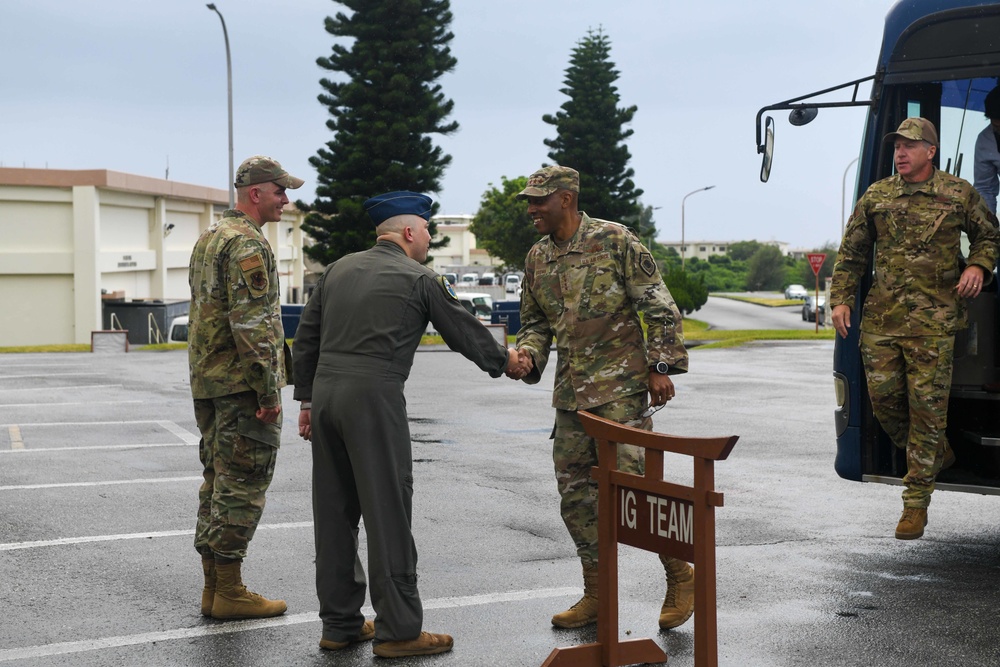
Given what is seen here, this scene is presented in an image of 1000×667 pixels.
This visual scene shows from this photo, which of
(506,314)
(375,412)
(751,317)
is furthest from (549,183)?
(751,317)

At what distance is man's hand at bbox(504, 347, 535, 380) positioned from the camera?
5402mm

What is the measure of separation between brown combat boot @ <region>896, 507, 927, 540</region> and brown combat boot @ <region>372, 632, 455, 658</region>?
258 centimetres

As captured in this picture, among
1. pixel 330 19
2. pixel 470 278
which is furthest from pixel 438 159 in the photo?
pixel 470 278

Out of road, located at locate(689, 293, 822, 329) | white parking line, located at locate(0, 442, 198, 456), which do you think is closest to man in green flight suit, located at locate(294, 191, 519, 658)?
white parking line, located at locate(0, 442, 198, 456)

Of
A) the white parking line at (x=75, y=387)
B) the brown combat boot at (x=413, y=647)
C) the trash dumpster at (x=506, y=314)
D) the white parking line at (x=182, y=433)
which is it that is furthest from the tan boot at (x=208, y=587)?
the trash dumpster at (x=506, y=314)

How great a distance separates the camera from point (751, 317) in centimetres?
6406

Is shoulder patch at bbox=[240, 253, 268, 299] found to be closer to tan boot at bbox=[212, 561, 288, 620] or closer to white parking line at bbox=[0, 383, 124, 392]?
tan boot at bbox=[212, 561, 288, 620]

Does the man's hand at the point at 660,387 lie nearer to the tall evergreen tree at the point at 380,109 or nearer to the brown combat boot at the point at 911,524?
the brown combat boot at the point at 911,524

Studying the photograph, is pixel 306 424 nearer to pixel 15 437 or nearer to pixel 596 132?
pixel 15 437

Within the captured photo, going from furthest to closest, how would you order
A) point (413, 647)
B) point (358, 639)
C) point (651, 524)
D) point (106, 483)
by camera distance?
point (106, 483), point (358, 639), point (413, 647), point (651, 524)

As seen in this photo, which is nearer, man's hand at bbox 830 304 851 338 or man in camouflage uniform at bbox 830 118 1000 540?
man in camouflage uniform at bbox 830 118 1000 540

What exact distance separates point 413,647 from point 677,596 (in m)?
1.22

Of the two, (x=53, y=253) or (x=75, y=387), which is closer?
(x=75, y=387)

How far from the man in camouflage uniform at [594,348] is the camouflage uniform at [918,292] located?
4.08ft
